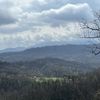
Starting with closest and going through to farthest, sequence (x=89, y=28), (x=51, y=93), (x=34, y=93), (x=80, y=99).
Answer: (x=89, y=28) → (x=80, y=99) → (x=51, y=93) → (x=34, y=93)

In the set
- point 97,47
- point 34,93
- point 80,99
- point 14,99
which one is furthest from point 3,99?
point 97,47

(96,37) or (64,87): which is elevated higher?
(96,37)

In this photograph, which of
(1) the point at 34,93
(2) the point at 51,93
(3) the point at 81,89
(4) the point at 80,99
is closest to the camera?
(4) the point at 80,99

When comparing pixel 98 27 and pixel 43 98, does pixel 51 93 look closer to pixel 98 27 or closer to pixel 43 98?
pixel 43 98

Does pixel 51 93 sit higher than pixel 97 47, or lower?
lower

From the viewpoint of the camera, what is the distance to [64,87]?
174625 millimetres

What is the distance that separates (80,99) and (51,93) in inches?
1300

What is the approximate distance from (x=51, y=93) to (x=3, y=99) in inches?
1304

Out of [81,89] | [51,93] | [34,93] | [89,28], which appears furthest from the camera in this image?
[34,93]

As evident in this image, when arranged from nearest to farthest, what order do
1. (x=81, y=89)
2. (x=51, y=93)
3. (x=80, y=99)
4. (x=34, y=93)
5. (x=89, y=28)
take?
(x=89, y=28), (x=80, y=99), (x=81, y=89), (x=51, y=93), (x=34, y=93)

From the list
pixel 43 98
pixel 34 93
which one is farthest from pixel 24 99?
pixel 43 98

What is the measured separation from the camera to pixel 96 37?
58.0 ft

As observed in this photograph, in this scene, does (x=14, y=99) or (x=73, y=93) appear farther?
(x=14, y=99)

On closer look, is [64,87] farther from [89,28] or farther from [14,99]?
[89,28]
